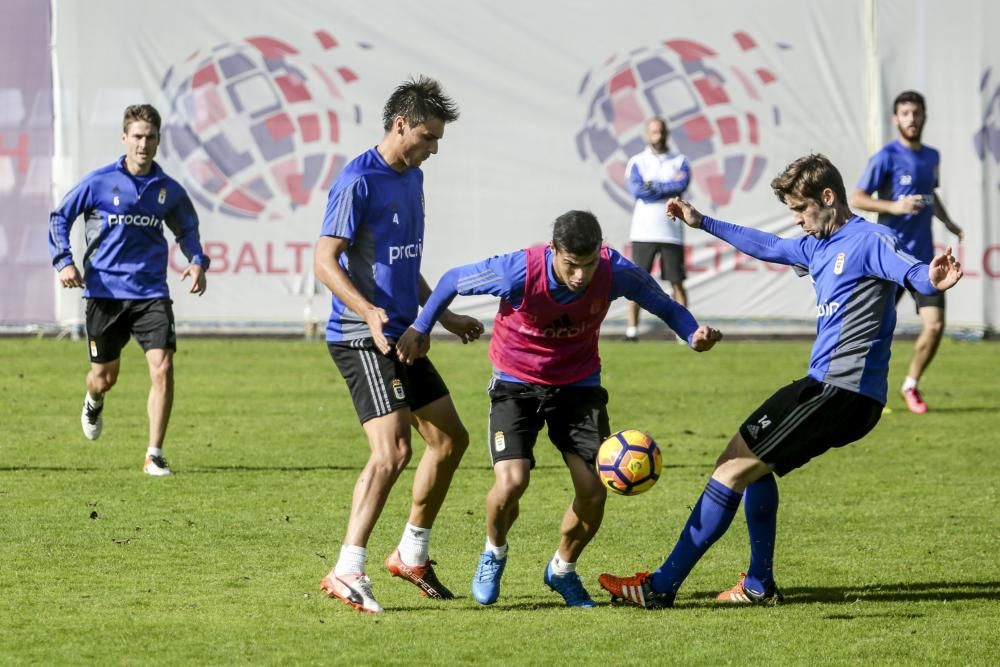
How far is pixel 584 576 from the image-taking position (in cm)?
815

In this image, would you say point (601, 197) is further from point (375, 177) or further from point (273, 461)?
point (375, 177)

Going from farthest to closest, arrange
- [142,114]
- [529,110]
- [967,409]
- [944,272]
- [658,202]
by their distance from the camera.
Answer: [529,110], [658,202], [967,409], [142,114], [944,272]

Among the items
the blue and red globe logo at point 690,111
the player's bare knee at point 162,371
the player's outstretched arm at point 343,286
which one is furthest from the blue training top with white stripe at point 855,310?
the blue and red globe logo at point 690,111

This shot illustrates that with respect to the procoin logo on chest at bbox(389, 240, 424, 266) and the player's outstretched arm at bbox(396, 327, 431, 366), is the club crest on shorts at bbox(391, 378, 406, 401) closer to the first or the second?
Result: the player's outstretched arm at bbox(396, 327, 431, 366)

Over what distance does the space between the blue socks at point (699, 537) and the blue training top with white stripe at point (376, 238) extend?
5.29 feet

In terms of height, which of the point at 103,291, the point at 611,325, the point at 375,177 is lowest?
the point at 611,325

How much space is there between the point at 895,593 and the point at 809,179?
2034 mm

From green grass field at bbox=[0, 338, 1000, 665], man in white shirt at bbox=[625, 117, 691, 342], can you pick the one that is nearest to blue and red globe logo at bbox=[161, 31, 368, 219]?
man in white shirt at bbox=[625, 117, 691, 342]

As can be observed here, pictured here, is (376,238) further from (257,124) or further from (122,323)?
(257,124)

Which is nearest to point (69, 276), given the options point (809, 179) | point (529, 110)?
point (809, 179)

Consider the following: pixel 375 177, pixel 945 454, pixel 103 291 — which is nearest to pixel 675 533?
pixel 375 177

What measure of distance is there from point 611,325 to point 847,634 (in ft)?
49.7

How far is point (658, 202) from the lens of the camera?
63.2 ft

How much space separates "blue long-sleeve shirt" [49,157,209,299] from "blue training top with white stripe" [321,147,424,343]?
429cm
